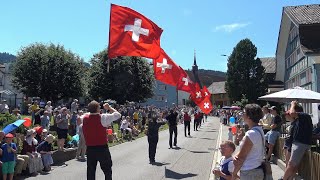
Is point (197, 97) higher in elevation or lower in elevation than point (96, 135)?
higher

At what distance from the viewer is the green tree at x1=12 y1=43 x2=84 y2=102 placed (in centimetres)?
4631

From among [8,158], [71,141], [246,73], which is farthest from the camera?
[246,73]

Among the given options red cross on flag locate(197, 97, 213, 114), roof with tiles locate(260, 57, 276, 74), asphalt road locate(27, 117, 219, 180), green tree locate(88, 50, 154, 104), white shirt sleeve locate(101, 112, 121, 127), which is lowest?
asphalt road locate(27, 117, 219, 180)

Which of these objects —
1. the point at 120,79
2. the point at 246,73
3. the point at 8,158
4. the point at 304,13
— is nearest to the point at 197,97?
the point at 8,158

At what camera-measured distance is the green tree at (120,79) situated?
54656 mm

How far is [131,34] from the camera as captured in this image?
1107 cm

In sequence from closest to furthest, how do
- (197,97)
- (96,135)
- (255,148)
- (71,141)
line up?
1. (255,148)
2. (96,135)
3. (71,141)
4. (197,97)

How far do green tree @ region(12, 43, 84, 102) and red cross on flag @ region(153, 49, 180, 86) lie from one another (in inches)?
1320

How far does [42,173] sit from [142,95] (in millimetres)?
44762

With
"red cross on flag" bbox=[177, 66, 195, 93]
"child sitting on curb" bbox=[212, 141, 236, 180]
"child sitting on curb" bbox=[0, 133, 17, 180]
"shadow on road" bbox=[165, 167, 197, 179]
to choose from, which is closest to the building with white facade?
"red cross on flag" bbox=[177, 66, 195, 93]

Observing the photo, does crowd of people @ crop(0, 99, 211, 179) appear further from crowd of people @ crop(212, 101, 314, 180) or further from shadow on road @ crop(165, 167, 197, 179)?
crowd of people @ crop(212, 101, 314, 180)

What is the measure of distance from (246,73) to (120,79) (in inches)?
1052

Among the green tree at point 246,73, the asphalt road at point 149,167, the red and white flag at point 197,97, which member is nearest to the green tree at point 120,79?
the green tree at point 246,73

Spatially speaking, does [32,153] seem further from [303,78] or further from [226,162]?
[303,78]
